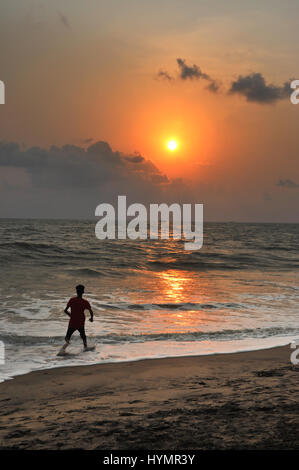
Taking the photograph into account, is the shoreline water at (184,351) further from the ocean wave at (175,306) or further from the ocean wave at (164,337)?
the ocean wave at (175,306)

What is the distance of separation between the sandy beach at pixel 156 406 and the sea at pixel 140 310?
3.81 feet

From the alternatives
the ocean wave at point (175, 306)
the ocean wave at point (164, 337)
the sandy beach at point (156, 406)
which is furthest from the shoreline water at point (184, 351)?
the ocean wave at point (175, 306)

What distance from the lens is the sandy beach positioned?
4207 mm

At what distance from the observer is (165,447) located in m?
4.04

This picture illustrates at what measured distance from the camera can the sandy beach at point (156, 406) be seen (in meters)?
4.21

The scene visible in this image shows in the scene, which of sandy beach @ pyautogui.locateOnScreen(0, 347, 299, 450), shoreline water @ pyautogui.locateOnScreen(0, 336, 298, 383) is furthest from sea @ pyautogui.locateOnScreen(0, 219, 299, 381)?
sandy beach @ pyautogui.locateOnScreen(0, 347, 299, 450)

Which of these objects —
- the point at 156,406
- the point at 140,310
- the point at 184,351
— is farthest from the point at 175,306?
→ the point at 156,406

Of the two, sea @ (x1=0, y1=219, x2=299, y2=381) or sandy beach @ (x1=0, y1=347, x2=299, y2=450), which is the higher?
sandy beach @ (x1=0, y1=347, x2=299, y2=450)

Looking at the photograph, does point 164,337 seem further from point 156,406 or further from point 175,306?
point 156,406

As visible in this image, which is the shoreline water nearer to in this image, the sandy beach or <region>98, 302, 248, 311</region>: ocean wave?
the sandy beach

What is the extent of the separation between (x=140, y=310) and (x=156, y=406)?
31.1 ft

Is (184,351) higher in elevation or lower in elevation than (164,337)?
higher

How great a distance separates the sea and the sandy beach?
1.16m

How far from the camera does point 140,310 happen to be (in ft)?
48.7
